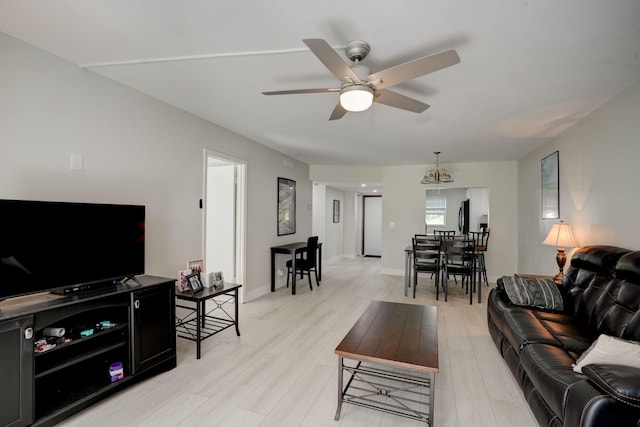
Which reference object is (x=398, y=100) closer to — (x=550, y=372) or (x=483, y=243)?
(x=550, y=372)

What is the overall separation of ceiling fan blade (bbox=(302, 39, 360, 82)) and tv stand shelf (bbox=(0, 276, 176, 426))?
2054 millimetres

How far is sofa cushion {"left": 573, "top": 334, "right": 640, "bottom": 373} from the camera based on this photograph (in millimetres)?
Result: 1398

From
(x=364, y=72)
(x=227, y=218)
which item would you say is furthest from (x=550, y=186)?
(x=227, y=218)

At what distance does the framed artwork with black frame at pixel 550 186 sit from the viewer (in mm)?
3957

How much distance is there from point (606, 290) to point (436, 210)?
13.5ft

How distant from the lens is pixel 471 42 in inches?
75.2

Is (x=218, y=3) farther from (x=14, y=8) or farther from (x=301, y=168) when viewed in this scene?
(x=301, y=168)

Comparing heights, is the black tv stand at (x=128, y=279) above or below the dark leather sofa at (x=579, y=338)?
above

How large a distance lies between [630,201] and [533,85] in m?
1.29

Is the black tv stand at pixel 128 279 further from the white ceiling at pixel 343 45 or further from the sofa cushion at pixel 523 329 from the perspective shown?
the sofa cushion at pixel 523 329

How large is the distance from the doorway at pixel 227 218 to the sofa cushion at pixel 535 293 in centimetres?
334

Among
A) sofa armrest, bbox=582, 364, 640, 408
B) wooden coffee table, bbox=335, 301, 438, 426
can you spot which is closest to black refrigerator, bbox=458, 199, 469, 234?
wooden coffee table, bbox=335, 301, 438, 426

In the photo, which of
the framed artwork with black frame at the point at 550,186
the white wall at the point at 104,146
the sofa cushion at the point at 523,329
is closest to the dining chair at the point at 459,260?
the framed artwork with black frame at the point at 550,186

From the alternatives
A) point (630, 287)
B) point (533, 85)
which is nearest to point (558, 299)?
point (630, 287)
